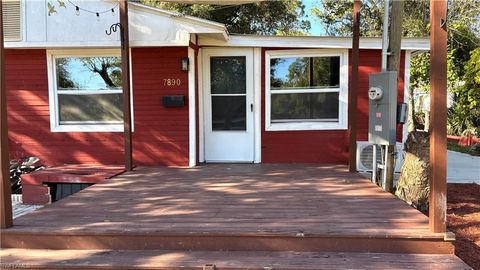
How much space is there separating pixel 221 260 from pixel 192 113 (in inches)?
145

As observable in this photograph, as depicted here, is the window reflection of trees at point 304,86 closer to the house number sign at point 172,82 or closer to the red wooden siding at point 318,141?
the red wooden siding at point 318,141

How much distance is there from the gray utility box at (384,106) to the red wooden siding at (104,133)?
2.82 metres

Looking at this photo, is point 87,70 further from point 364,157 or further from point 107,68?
point 364,157

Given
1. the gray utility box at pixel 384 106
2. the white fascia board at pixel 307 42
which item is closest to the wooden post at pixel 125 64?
the white fascia board at pixel 307 42

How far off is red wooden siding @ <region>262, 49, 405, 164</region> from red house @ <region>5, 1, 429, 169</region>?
2 cm

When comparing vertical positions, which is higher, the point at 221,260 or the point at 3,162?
the point at 3,162

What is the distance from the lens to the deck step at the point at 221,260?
A: 2.84 m

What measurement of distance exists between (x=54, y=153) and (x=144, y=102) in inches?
66.6

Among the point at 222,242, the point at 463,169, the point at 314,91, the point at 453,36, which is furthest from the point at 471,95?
the point at 222,242

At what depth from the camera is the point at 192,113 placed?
6.39m

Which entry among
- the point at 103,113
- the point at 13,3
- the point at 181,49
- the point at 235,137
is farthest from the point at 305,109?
the point at 13,3

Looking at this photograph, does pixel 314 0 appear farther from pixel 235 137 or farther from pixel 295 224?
pixel 295 224

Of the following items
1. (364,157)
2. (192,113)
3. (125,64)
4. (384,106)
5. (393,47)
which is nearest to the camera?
(384,106)

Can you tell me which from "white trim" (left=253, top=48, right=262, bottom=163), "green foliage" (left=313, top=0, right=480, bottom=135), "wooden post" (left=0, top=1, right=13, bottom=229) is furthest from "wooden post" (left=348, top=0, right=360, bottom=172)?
"green foliage" (left=313, top=0, right=480, bottom=135)
